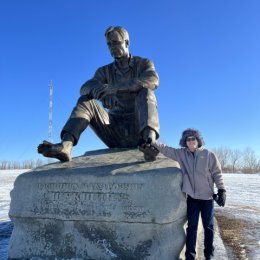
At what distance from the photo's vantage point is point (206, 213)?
3.66m

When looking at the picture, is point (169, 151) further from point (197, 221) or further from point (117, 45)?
point (117, 45)

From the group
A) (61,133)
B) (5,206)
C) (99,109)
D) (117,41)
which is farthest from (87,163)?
(5,206)

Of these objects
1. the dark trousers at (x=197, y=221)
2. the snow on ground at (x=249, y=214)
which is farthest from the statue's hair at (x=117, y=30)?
the snow on ground at (x=249, y=214)

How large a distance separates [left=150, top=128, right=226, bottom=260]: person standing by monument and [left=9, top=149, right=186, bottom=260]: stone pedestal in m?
0.11

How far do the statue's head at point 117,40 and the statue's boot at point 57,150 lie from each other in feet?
4.75

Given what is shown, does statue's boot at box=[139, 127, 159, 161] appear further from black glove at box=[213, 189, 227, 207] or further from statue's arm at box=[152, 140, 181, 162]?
black glove at box=[213, 189, 227, 207]

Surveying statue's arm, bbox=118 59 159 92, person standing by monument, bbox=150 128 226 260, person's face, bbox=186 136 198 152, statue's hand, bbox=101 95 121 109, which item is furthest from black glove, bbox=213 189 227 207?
statue's hand, bbox=101 95 121 109

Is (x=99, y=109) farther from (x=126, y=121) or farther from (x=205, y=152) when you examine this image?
(x=205, y=152)

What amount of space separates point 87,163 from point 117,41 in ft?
5.55

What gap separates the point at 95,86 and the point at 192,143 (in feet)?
5.22

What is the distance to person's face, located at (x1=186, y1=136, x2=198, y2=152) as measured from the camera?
3787 mm

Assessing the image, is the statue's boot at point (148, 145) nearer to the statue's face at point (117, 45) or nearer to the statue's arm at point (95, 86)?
the statue's arm at point (95, 86)

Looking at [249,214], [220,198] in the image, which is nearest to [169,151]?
[220,198]

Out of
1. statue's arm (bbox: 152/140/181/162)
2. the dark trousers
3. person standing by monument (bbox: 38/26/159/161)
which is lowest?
the dark trousers
